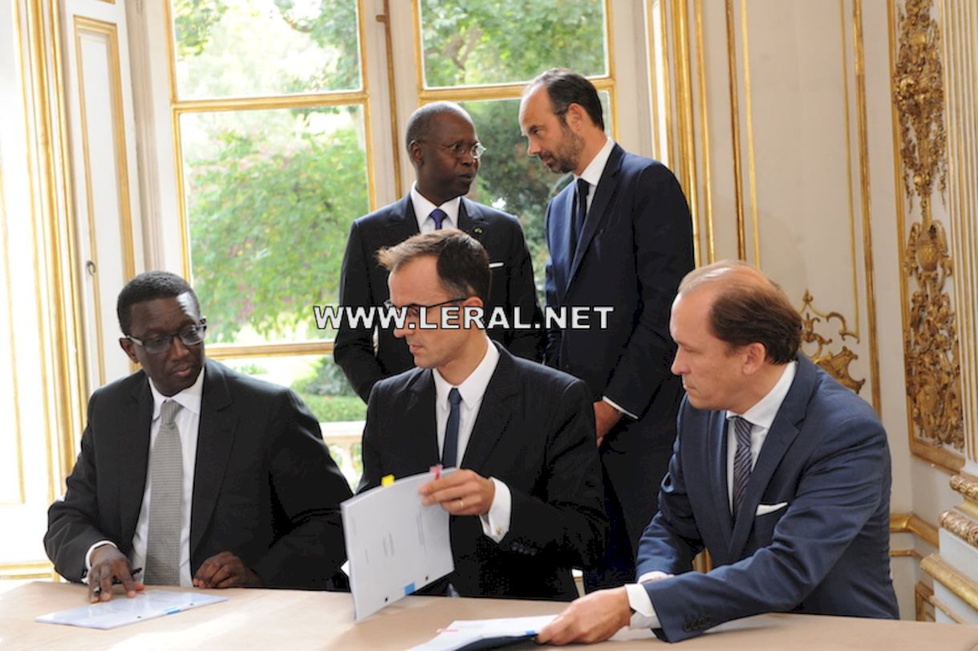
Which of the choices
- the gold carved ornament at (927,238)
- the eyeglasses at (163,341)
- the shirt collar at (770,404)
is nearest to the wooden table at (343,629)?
the shirt collar at (770,404)

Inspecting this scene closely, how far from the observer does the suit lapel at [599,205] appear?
321 cm

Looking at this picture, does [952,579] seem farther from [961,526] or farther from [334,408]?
[334,408]

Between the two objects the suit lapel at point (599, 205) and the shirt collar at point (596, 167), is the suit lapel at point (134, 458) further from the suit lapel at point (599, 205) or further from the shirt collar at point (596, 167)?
the shirt collar at point (596, 167)

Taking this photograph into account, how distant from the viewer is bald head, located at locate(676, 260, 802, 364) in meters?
2.15

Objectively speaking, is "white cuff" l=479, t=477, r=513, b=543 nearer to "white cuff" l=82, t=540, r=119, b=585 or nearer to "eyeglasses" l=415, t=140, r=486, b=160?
"white cuff" l=82, t=540, r=119, b=585

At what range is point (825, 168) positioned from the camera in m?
3.68

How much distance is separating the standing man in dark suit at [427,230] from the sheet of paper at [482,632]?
1.43m

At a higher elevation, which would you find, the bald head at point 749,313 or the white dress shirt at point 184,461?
the bald head at point 749,313

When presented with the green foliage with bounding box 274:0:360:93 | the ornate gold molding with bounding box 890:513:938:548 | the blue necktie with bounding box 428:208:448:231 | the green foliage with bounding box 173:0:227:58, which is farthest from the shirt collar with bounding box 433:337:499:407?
the green foliage with bounding box 173:0:227:58

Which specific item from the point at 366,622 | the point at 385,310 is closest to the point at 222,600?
the point at 366,622

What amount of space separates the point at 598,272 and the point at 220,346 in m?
1.91

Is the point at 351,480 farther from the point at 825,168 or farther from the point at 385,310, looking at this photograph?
the point at 825,168

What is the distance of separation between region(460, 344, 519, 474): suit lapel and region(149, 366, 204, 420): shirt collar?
0.69 m

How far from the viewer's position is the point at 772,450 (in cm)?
213
